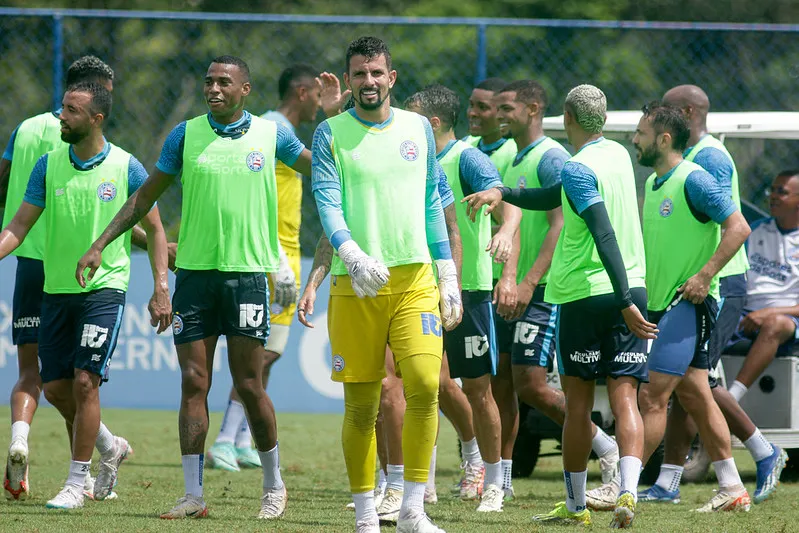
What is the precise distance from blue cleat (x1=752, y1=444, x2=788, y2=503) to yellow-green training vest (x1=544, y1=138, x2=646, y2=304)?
6.65 ft

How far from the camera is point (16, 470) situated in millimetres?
7719

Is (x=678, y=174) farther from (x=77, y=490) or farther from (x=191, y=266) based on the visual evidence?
(x=77, y=490)

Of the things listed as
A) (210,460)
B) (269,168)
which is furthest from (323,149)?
(210,460)

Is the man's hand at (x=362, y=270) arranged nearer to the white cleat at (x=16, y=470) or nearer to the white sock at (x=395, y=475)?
the white sock at (x=395, y=475)

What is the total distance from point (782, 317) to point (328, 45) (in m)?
7.96

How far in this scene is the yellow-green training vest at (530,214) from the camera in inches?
338

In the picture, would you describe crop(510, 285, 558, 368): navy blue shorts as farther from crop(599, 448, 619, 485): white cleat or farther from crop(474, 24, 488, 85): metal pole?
crop(474, 24, 488, 85): metal pole

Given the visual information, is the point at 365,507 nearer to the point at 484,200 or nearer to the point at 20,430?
the point at 484,200

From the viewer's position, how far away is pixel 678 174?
7.91 meters

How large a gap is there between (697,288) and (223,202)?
8.73ft

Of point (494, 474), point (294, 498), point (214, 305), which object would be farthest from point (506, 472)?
point (214, 305)

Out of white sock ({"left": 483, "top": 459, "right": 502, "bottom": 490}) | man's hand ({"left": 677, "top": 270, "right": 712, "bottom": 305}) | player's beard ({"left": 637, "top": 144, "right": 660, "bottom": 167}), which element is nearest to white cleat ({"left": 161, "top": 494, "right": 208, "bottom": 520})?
white sock ({"left": 483, "top": 459, "right": 502, "bottom": 490})

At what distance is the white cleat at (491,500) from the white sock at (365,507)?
1.54m

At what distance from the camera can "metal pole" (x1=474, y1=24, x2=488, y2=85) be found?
13.9 meters
